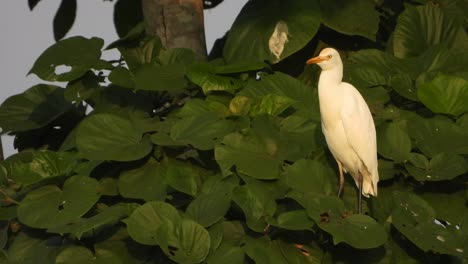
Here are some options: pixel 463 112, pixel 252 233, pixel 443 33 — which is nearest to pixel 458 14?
pixel 443 33

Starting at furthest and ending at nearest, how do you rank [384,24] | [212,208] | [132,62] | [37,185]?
[384,24] < [132,62] < [37,185] < [212,208]

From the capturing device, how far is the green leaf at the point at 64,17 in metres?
6.09

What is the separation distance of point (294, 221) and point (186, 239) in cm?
35

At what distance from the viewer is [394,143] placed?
14.9 ft

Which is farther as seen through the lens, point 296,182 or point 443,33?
point 443,33

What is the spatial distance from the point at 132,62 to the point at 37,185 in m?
0.67

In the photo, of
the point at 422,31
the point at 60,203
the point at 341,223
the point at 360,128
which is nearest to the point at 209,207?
the point at 341,223

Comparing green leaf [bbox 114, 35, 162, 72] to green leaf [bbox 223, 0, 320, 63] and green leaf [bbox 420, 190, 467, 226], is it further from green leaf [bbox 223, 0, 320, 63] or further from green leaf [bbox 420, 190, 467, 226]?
green leaf [bbox 420, 190, 467, 226]

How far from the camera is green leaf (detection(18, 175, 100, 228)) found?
14.6 feet

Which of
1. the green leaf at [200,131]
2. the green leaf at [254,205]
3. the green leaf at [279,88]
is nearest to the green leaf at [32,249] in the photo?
the green leaf at [200,131]

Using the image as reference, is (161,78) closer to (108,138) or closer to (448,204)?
(108,138)

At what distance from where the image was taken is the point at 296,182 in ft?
14.3

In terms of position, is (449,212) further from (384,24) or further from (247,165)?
(384,24)

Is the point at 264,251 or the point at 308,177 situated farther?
the point at 308,177
